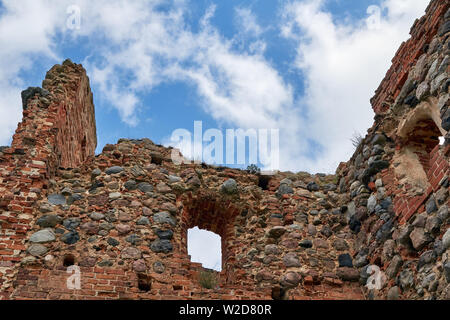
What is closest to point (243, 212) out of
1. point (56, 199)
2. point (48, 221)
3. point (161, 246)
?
point (161, 246)

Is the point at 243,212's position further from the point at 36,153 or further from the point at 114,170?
the point at 36,153

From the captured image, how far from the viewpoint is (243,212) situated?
805 centimetres

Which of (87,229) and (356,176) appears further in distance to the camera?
(356,176)

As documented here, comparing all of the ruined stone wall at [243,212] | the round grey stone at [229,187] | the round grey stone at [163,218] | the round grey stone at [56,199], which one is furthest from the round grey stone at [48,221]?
the round grey stone at [229,187]

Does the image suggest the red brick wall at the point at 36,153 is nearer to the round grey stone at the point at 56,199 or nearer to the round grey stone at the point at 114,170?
the round grey stone at the point at 56,199

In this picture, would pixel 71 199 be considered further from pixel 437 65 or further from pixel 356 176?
pixel 437 65

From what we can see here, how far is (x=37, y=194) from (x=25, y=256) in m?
0.94

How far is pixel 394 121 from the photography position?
742 centimetres

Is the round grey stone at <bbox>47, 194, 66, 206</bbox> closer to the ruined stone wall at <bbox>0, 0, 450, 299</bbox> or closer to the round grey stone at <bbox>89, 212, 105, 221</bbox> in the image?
the ruined stone wall at <bbox>0, 0, 450, 299</bbox>

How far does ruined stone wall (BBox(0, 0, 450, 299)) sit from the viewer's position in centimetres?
621
